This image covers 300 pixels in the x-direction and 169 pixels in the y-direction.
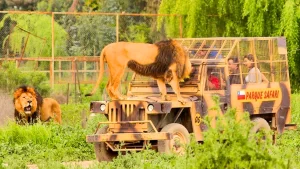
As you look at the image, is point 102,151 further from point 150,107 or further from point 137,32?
point 137,32

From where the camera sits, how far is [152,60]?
1948cm

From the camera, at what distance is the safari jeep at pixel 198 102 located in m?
18.7

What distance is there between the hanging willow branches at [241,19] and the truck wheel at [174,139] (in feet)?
34.4

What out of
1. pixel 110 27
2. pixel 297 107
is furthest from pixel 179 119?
pixel 110 27

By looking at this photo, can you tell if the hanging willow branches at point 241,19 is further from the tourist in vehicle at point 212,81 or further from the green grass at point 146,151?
the tourist in vehicle at point 212,81

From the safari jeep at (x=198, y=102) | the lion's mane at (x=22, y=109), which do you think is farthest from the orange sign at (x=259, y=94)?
the lion's mane at (x=22, y=109)

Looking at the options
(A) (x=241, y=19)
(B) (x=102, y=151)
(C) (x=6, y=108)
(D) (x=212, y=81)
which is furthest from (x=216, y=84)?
(A) (x=241, y=19)

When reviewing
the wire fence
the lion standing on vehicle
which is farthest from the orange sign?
the wire fence

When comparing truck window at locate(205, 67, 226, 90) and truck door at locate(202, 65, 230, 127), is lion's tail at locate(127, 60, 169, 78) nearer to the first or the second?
truck door at locate(202, 65, 230, 127)

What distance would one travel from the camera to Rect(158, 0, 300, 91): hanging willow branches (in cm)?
2927

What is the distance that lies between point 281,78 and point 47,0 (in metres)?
34.9

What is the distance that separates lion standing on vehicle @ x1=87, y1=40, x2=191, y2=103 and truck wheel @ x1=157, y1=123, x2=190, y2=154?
2.38ft

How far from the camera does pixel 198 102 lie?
19516 mm

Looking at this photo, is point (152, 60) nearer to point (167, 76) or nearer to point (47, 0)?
point (167, 76)
